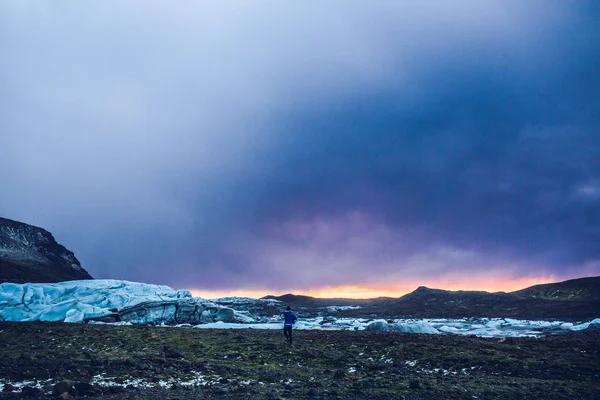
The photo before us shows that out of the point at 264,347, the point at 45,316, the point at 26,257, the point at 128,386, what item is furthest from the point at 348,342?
the point at 26,257

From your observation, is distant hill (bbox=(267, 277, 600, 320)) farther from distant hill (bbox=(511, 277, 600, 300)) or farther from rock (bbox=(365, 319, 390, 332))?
rock (bbox=(365, 319, 390, 332))

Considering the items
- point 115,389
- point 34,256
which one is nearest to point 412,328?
point 115,389

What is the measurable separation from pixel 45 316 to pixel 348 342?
29910mm

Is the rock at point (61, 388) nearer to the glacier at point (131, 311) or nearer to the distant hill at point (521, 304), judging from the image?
the glacier at point (131, 311)

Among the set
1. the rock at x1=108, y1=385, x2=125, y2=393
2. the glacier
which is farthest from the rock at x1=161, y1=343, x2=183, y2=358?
the glacier

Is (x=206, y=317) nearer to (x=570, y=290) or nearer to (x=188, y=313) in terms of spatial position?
(x=188, y=313)

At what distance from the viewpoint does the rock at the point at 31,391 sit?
12.1 m

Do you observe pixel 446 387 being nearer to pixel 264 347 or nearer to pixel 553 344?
pixel 264 347

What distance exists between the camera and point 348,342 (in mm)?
23797

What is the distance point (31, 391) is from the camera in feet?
40.5

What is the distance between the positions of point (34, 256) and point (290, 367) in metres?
110

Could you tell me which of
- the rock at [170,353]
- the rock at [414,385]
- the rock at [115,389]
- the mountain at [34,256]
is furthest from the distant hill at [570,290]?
the mountain at [34,256]

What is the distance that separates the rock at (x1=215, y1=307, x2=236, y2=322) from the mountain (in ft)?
180

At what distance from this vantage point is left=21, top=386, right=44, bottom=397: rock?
12148 millimetres
